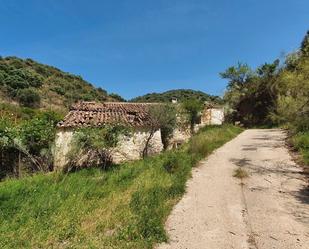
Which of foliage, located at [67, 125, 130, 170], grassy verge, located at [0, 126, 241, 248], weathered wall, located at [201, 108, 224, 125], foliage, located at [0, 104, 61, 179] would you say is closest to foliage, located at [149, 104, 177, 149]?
foliage, located at [67, 125, 130, 170]

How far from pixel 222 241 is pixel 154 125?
13624 mm

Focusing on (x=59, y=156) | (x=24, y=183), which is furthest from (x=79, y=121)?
(x=24, y=183)

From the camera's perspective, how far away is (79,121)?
60.1 ft

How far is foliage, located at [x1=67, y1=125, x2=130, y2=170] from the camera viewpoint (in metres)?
14.8

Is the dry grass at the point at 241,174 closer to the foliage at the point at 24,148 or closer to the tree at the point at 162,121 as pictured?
the tree at the point at 162,121

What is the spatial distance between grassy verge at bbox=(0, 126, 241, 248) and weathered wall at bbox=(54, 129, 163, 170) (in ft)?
12.6

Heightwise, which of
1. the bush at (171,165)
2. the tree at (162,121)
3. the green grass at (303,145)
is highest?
the tree at (162,121)

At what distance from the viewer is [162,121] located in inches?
914

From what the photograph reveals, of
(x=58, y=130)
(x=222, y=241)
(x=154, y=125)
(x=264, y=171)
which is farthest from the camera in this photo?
(x=154, y=125)

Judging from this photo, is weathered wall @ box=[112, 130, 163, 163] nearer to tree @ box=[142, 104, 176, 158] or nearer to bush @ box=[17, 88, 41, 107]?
tree @ box=[142, 104, 176, 158]

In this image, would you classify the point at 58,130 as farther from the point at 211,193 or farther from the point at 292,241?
the point at 292,241

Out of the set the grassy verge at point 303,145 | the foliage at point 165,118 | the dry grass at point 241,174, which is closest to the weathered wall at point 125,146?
the foliage at point 165,118

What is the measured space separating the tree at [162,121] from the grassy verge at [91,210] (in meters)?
7.74

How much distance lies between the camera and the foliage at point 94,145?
14.8 m
